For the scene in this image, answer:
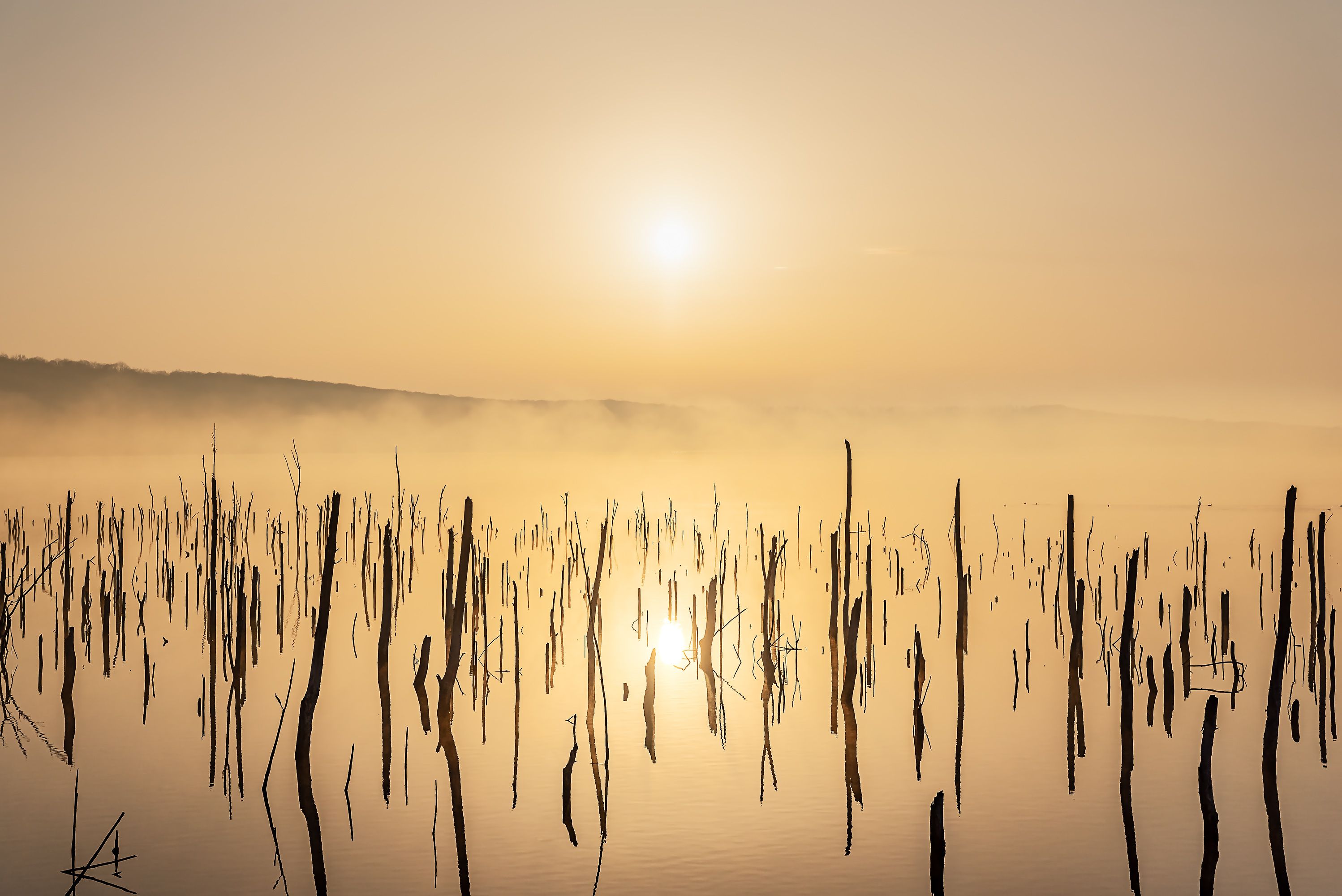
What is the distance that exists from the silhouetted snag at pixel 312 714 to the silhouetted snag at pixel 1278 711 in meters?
5.50

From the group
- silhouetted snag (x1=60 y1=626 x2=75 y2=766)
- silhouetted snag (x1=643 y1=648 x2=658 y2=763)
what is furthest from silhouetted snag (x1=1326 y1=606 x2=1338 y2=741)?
silhouetted snag (x1=60 y1=626 x2=75 y2=766)

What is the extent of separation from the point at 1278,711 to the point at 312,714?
5739 mm

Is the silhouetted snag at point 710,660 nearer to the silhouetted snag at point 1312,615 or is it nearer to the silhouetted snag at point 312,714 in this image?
the silhouetted snag at point 312,714

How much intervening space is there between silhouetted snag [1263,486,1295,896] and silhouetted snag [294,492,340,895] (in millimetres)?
5499

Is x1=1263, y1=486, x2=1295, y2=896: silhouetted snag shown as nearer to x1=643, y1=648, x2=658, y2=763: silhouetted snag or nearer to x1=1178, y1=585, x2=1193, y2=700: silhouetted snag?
x1=643, y1=648, x2=658, y2=763: silhouetted snag

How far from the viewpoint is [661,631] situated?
674 inches

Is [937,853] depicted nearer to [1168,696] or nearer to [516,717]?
[516,717]

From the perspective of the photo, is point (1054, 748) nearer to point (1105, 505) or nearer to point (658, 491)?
point (1105, 505)

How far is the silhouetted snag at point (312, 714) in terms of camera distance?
7.23 meters

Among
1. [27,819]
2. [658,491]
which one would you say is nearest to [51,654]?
[27,819]

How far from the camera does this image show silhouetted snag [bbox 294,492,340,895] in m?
7.23

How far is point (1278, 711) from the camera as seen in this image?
6.77m

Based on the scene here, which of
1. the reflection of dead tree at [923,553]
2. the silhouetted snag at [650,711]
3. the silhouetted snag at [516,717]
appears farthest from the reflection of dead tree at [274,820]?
the reflection of dead tree at [923,553]

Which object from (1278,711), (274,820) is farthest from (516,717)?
(1278,711)
